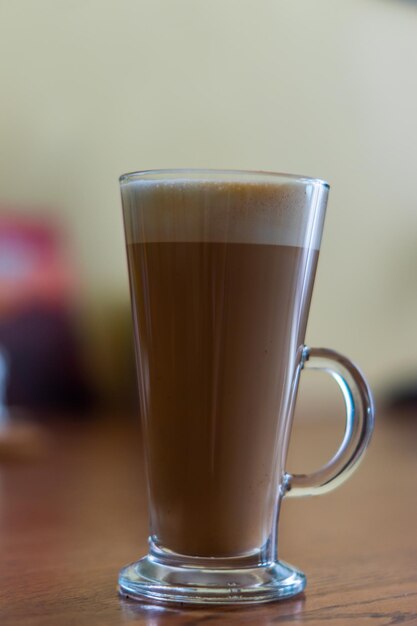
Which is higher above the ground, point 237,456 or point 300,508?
point 237,456

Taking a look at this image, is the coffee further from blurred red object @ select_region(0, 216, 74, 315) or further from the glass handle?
blurred red object @ select_region(0, 216, 74, 315)

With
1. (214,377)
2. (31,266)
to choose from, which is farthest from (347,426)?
(31,266)

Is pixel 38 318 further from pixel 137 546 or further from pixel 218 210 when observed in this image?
pixel 218 210

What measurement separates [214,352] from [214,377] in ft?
0.04

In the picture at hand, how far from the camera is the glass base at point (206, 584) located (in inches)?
16.9

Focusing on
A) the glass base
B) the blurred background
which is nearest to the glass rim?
the glass base

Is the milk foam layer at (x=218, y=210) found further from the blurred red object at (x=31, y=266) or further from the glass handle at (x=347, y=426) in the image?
the blurred red object at (x=31, y=266)

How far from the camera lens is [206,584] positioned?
1.44 feet

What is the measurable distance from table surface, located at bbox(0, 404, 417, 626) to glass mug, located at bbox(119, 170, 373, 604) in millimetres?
27

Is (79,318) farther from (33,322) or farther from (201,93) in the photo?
(201,93)

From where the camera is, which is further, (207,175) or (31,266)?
(31,266)

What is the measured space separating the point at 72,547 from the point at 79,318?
1466 millimetres

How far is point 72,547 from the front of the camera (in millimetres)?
553

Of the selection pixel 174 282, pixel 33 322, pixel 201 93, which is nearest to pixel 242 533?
pixel 174 282
